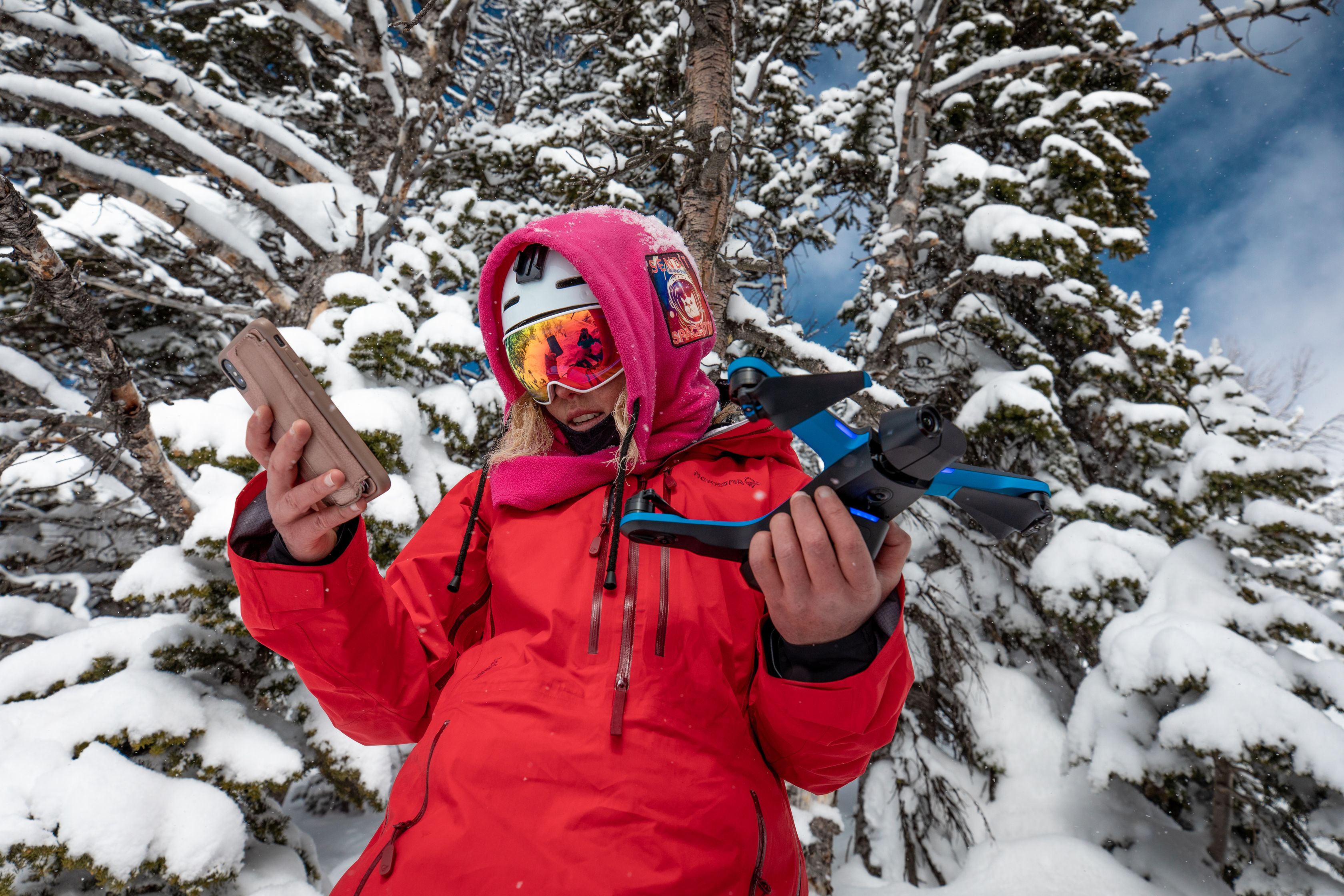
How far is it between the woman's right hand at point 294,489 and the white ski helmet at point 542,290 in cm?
85

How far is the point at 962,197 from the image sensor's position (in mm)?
6785

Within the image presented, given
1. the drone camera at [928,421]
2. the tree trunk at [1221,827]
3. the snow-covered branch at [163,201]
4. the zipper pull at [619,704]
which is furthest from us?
the tree trunk at [1221,827]

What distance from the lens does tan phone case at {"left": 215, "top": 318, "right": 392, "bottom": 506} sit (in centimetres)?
111

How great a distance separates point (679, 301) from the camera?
1.87 m

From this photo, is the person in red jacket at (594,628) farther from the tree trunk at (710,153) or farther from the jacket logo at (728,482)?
the tree trunk at (710,153)

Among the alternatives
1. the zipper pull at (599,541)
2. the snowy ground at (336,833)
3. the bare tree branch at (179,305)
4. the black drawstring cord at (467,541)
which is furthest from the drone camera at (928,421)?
the bare tree branch at (179,305)

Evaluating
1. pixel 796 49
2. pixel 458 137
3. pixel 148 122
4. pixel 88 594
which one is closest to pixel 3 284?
pixel 148 122

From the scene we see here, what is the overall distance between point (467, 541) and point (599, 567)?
469 millimetres

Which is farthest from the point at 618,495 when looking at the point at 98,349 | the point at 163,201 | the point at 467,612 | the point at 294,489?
the point at 163,201

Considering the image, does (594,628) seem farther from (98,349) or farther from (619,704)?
(98,349)

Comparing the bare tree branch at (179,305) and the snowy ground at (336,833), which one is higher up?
the bare tree branch at (179,305)

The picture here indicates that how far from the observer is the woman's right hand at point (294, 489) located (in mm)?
1099

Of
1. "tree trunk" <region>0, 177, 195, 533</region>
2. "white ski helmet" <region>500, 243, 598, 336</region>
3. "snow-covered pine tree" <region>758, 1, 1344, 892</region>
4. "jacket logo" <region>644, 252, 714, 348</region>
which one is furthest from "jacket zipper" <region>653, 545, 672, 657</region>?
"tree trunk" <region>0, 177, 195, 533</region>

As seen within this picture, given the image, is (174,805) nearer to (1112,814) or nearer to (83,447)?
(83,447)
